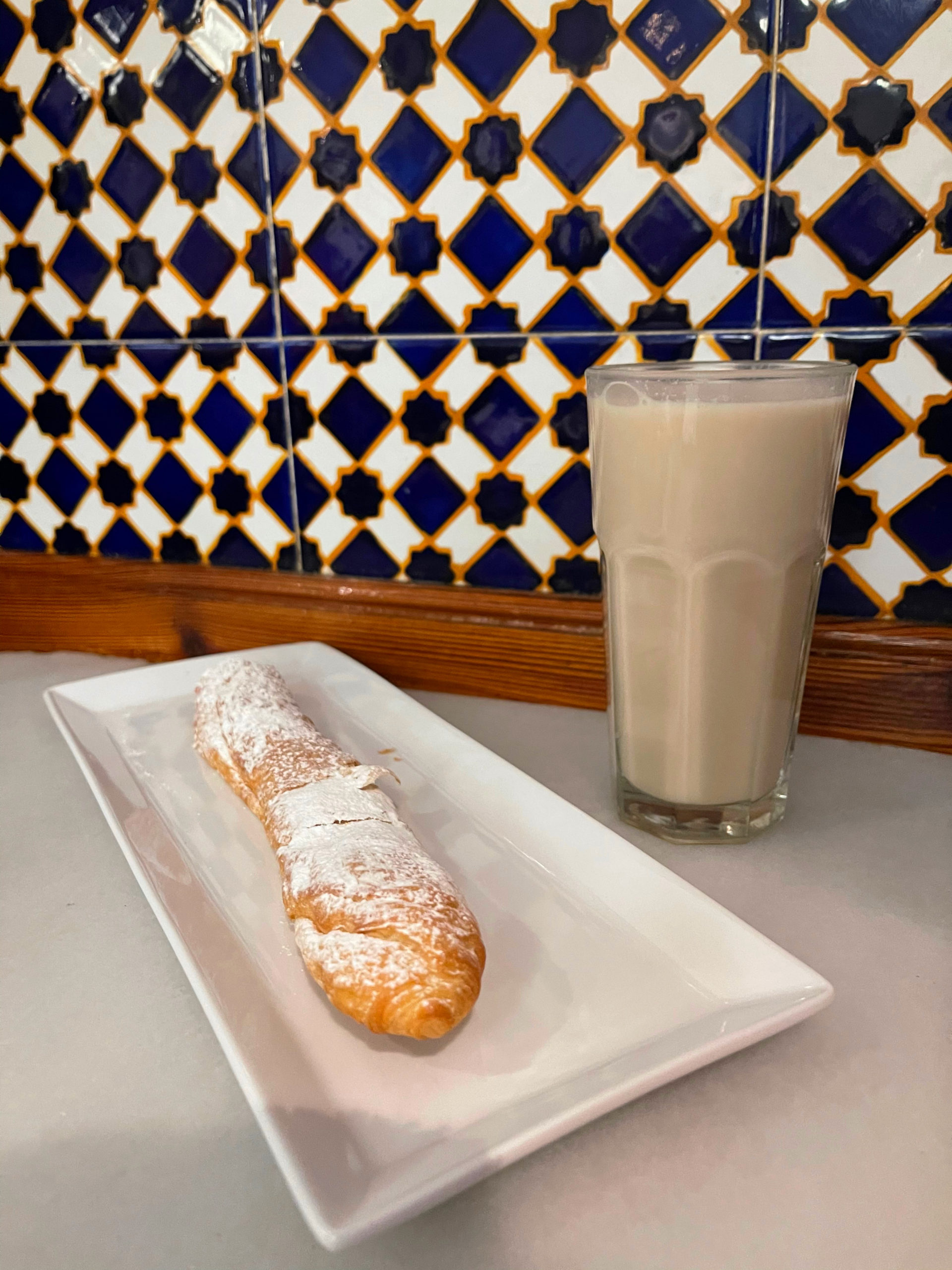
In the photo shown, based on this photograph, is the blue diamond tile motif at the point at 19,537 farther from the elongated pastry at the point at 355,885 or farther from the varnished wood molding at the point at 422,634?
the elongated pastry at the point at 355,885

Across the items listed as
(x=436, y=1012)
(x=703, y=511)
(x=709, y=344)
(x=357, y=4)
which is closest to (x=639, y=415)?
(x=703, y=511)

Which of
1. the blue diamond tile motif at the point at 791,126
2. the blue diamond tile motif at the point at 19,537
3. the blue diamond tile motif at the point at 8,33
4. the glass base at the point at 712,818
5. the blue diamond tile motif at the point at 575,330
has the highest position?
Answer: the blue diamond tile motif at the point at 8,33

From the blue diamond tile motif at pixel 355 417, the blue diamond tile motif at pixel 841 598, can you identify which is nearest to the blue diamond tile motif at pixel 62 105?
the blue diamond tile motif at pixel 355 417

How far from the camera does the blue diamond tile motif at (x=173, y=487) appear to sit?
95cm

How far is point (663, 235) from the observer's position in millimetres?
716

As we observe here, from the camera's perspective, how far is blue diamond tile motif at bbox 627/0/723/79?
666 mm

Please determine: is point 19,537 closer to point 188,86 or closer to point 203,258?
point 203,258

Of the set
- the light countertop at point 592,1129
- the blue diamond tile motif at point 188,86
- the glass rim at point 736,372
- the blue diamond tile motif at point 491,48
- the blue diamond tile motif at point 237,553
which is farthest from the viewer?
the blue diamond tile motif at point 237,553

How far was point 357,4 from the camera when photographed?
760mm

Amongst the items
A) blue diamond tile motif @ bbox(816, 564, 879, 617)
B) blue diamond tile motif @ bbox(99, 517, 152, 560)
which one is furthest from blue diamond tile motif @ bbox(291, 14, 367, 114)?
blue diamond tile motif @ bbox(816, 564, 879, 617)

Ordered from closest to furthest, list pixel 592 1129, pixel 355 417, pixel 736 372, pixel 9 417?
pixel 592 1129
pixel 736 372
pixel 355 417
pixel 9 417

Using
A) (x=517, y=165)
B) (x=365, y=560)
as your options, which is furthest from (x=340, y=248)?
(x=365, y=560)

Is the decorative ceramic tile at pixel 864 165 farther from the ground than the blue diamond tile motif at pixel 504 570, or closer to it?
farther from the ground

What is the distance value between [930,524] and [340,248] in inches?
22.0
